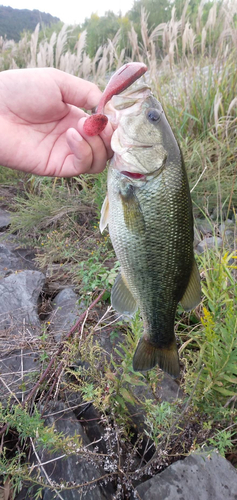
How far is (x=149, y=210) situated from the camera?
4.49ft

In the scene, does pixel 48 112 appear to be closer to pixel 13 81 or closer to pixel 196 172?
pixel 13 81

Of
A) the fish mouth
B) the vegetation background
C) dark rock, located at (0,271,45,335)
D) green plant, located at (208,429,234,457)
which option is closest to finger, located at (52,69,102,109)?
the fish mouth

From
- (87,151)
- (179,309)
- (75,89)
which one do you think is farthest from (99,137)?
(179,309)

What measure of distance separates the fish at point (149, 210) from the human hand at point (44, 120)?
0.26 m

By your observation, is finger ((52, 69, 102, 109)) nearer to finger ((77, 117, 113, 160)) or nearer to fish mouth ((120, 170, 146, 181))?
finger ((77, 117, 113, 160))

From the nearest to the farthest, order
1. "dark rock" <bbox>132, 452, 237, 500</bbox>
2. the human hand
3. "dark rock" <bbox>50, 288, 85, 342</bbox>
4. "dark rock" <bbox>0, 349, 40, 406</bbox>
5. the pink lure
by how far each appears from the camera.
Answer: the pink lure, "dark rock" <bbox>132, 452, 237, 500</bbox>, the human hand, "dark rock" <bbox>0, 349, 40, 406</bbox>, "dark rock" <bbox>50, 288, 85, 342</bbox>

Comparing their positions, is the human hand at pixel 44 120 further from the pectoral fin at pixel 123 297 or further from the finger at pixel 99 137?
the pectoral fin at pixel 123 297

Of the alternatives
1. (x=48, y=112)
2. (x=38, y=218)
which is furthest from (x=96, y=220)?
(x=48, y=112)

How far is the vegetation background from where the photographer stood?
1588 millimetres

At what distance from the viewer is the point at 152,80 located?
4605mm

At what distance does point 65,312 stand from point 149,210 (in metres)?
1.63

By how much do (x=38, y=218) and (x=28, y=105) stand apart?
2191 millimetres

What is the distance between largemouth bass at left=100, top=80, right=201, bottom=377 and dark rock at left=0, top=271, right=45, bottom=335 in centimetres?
125

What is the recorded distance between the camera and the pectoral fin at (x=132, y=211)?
1391mm
